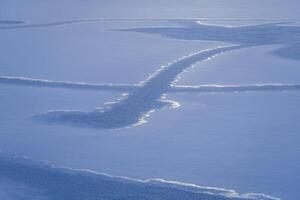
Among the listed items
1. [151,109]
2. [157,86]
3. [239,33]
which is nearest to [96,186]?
[151,109]

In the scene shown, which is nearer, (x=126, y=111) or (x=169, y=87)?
(x=126, y=111)

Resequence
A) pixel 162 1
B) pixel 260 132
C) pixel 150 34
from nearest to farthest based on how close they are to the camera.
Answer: pixel 260 132 < pixel 150 34 < pixel 162 1

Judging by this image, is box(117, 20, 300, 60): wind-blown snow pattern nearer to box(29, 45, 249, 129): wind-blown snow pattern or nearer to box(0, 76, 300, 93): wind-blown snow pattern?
box(0, 76, 300, 93): wind-blown snow pattern

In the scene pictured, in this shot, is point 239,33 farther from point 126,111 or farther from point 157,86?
point 126,111

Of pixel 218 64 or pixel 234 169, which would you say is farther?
pixel 218 64

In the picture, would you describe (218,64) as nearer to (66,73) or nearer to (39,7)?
(66,73)

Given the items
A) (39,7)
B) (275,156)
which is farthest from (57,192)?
(39,7)

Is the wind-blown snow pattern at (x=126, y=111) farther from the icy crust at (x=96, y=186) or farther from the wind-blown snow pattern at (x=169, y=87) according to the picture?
the icy crust at (x=96, y=186)
